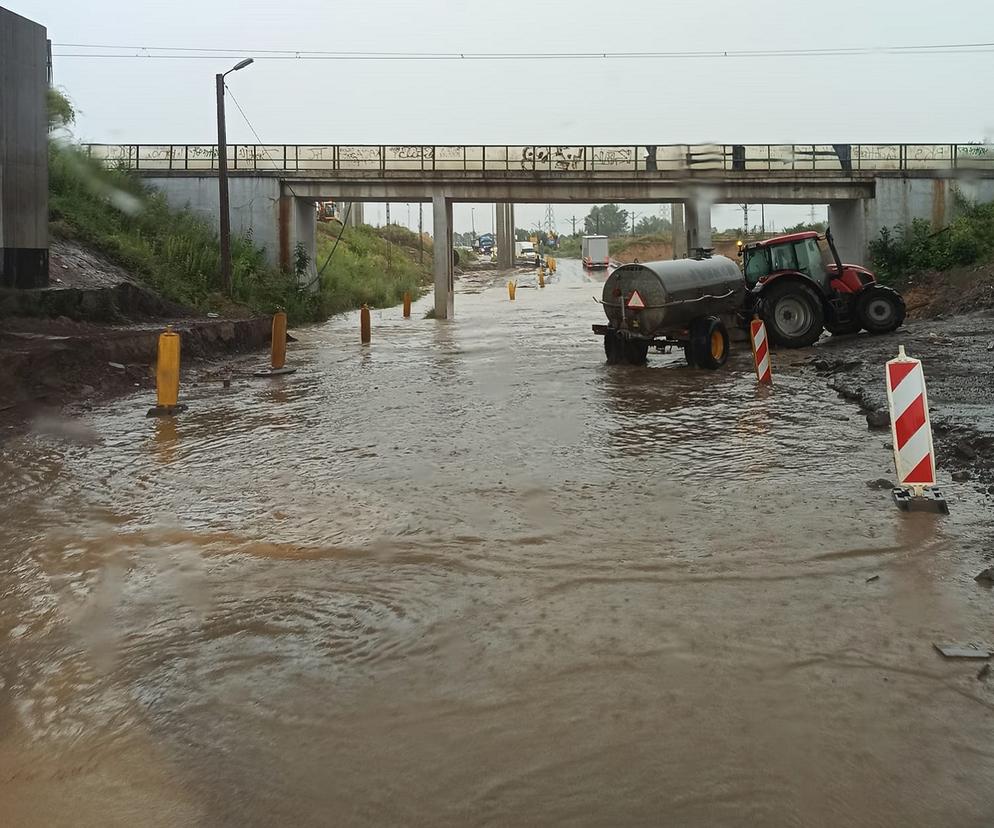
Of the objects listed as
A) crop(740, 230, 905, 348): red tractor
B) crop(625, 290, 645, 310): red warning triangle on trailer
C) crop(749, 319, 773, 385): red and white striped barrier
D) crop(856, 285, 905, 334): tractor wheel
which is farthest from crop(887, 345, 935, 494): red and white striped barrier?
crop(856, 285, 905, 334): tractor wheel

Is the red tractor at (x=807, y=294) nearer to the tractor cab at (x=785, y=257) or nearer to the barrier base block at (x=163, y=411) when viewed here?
the tractor cab at (x=785, y=257)

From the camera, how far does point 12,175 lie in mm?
18938

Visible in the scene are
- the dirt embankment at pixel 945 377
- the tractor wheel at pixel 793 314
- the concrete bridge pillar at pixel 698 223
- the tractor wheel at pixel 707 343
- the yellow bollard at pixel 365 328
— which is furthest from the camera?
the concrete bridge pillar at pixel 698 223

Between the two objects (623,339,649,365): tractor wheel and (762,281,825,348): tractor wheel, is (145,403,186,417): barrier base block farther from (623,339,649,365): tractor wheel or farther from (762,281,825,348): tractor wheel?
(762,281,825,348): tractor wheel

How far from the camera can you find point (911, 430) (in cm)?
754

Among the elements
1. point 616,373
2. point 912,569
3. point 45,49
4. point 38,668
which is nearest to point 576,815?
point 38,668

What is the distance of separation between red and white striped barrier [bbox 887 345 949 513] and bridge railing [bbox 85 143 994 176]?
33.2m

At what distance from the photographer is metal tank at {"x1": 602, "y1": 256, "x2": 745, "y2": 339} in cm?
1802

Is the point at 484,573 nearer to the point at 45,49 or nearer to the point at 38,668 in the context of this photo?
the point at 38,668

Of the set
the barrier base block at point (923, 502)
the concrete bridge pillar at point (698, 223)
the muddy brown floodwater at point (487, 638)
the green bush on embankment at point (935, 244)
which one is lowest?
the muddy brown floodwater at point (487, 638)

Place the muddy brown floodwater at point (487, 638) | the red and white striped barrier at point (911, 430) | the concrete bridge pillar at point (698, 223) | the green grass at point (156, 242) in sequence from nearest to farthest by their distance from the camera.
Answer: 1. the muddy brown floodwater at point (487, 638)
2. the red and white striped barrier at point (911, 430)
3. the green grass at point (156, 242)
4. the concrete bridge pillar at point (698, 223)

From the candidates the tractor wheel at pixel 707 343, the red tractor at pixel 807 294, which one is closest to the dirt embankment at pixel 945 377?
the red tractor at pixel 807 294

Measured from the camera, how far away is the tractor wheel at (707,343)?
60.2 feet

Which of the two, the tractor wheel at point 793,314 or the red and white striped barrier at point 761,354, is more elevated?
the tractor wheel at point 793,314
